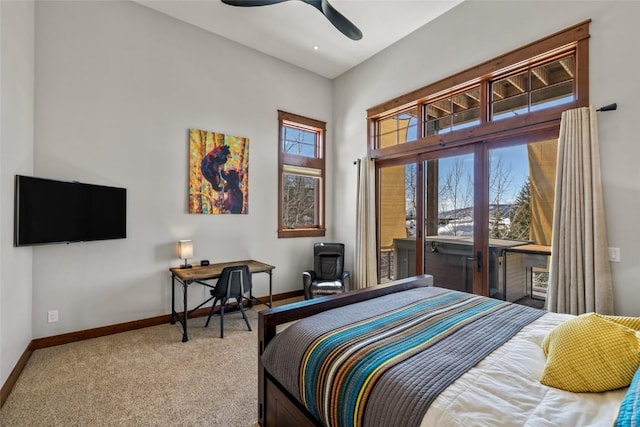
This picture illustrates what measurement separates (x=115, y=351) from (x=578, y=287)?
4307 millimetres

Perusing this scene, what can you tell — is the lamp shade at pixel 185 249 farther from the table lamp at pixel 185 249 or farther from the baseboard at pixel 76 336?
the baseboard at pixel 76 336

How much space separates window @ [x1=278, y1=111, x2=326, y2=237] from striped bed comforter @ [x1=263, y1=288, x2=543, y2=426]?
Answer: 3.04 m

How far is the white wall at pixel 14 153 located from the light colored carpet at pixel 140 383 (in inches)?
12.1

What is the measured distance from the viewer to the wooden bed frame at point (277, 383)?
5.08ft

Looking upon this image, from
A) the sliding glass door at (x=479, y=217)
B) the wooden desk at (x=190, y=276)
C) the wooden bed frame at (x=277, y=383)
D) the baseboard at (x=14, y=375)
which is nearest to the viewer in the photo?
the wooden bed frame at (x=277, y=383)

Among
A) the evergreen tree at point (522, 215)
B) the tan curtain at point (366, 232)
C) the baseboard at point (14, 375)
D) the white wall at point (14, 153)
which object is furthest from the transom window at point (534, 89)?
the baseboard at point (14, 375)

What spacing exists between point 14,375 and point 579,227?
4.84 metres

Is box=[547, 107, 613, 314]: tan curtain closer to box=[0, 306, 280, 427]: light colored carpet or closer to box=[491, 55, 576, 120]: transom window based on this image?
box=[491, 55, 576, 120]: transom window

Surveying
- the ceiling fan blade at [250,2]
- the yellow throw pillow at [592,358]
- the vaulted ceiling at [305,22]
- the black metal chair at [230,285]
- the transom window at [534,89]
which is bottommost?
the black metal chair at [230,285]

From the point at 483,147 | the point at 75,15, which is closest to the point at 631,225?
the point at 483,147

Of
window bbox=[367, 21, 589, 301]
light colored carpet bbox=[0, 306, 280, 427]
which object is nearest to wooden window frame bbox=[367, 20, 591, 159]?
window bbox=[367, 21, 589, 301]

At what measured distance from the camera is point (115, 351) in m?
2.97

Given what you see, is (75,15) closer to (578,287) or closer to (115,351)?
(115,351)

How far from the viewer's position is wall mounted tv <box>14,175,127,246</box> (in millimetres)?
2523
